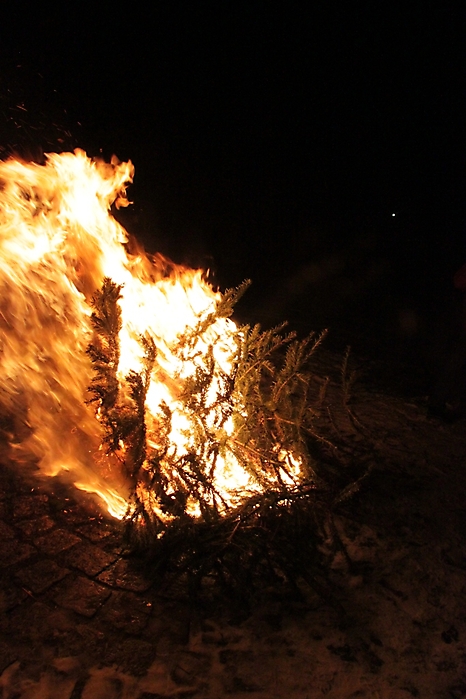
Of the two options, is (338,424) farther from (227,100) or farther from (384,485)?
(227,100)

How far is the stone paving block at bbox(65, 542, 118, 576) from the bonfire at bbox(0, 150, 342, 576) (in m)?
0.33

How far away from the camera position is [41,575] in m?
2.41

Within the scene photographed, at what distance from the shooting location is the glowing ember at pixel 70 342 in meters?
3.26

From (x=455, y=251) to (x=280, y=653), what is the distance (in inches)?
712

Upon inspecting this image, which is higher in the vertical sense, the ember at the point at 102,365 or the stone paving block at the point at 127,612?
the ember at the point at 102,365

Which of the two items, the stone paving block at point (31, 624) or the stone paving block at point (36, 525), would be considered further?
the stone paving block at point (36, 525)

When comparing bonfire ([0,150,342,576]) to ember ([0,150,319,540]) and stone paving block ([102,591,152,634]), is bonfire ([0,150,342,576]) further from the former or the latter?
stone paving block ([102,591,152,634])

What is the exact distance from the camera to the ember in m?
3.11

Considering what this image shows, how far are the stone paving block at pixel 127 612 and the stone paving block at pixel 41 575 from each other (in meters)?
0.33

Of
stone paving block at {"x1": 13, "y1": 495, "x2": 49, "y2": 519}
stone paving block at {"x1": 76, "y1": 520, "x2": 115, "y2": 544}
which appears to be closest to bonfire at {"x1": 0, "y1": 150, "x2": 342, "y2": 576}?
stone paving block at {"x1": 76, "y1": 520, "x2": 115, "y2": 544}

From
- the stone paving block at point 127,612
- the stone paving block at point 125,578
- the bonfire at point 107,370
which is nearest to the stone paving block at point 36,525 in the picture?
the bonfire at point 107,370

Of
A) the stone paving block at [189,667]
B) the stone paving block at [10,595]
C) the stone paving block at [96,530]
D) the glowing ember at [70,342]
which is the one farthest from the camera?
the glowing ember at [70,342]

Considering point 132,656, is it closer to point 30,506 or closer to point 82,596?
point 82,596

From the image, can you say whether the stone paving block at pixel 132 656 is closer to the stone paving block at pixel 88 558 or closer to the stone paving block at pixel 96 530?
the stone paving block at pixel 88 558
